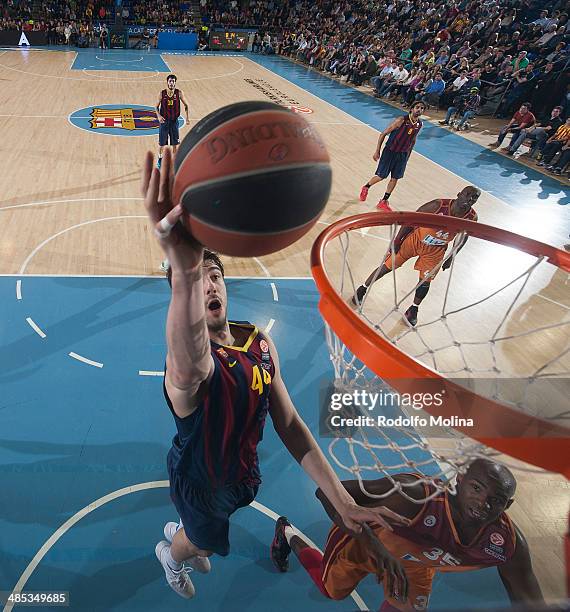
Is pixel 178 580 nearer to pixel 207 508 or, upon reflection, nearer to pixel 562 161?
pixel 207 508

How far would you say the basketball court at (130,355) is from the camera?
9.33ft

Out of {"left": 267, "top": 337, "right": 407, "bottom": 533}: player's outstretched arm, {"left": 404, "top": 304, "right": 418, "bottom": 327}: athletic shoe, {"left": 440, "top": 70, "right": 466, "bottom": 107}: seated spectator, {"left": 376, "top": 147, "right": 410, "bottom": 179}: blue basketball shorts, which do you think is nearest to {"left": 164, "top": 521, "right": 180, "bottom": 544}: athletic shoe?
{"left": 267, "top": 337, "right": 407, "bottom": 533}: player's outstretched arm

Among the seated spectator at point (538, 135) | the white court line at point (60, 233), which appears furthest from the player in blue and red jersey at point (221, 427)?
the seated spectator at point (538, 135)

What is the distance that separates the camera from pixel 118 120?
10758 mm

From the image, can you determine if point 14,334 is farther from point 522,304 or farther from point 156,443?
point 522,304

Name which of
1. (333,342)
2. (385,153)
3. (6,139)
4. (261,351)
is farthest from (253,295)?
(6,139)

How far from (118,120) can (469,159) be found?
26.9 feet

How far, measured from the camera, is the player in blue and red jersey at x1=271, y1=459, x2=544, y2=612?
2209mm

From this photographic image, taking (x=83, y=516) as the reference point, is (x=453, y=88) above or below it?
above

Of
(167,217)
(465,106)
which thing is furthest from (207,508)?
(465,106)

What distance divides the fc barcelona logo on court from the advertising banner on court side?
10699 mm

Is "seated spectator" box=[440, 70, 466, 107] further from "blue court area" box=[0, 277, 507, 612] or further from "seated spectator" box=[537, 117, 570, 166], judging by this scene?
"blue court area" box=[0, 277, 507, 612]

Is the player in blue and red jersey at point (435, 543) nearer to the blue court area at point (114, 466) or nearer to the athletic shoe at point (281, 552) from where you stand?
the athletic shoe at point (281, 552)

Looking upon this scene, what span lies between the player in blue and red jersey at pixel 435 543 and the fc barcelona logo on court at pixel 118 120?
9.60m
